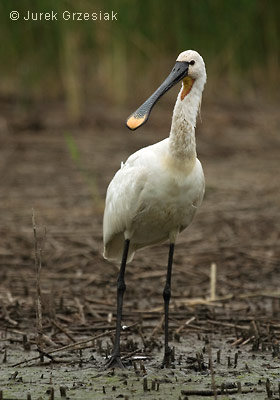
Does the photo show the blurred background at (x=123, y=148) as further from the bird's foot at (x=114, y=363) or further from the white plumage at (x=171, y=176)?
the white plumage at (x=171, y=176)

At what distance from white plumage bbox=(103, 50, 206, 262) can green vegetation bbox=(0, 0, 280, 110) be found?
884 cm

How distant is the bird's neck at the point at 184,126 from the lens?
4887 mm

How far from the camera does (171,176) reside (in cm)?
485

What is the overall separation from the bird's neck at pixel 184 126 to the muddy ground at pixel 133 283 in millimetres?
876

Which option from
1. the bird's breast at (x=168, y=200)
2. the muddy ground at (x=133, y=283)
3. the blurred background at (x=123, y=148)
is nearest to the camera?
the muddy ground at (x=133, y=283)

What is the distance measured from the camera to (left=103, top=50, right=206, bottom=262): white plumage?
488 cm

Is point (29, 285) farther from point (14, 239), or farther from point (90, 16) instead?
point (90, 16)

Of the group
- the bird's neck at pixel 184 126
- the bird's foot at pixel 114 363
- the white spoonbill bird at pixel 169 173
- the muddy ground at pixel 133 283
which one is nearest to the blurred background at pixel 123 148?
the muddy ground at pixel 133 283

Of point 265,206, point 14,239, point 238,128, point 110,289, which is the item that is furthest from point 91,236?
point 238,128

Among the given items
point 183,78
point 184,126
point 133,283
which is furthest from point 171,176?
point 133,283

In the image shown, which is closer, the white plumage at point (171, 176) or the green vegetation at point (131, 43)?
the white plumage at point (171, 176)

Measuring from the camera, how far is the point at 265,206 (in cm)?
968

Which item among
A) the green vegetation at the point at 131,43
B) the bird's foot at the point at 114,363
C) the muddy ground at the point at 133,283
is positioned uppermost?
the green vegetation at the point at 131,43

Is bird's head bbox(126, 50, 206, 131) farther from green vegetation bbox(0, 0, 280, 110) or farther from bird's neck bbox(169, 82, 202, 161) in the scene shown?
green vegetation bbox(0, 0, 280, 110)
